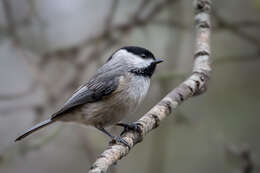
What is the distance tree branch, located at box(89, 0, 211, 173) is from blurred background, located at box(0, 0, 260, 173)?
809 millimetres

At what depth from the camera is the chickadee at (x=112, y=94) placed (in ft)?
9.32

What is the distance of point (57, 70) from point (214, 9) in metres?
1.76

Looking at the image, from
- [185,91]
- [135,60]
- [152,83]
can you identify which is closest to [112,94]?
[135,60]

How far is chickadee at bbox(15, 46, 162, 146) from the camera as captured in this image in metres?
2.84

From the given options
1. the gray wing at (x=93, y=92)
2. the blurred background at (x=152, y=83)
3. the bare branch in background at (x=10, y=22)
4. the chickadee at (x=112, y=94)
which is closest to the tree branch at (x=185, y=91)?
the chickadee at (x=112, y=94)

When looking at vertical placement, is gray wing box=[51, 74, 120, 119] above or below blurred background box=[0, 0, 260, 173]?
below

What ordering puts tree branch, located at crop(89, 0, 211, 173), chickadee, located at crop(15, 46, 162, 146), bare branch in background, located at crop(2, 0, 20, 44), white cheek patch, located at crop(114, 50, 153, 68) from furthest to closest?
bare branch in background, located at crop(2, 0, 20, 44) → white cheek patch, located at crop(114, 50, 153, 68) → chickadee, located at crop(15, 46, 162, 146) → tree branch, located at crop(89, 0, 211, 173)

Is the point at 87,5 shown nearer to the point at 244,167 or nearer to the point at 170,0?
the point at 170,0

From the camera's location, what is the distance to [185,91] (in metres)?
2.44

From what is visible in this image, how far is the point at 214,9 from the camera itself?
11.8ft

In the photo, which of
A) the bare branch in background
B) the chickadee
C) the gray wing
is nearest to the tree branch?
the chickadee

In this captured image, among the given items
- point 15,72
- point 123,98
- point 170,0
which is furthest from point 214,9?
point 15,72

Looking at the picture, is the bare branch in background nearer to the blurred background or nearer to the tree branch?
the blurred background

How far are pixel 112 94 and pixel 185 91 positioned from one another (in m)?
0.67
